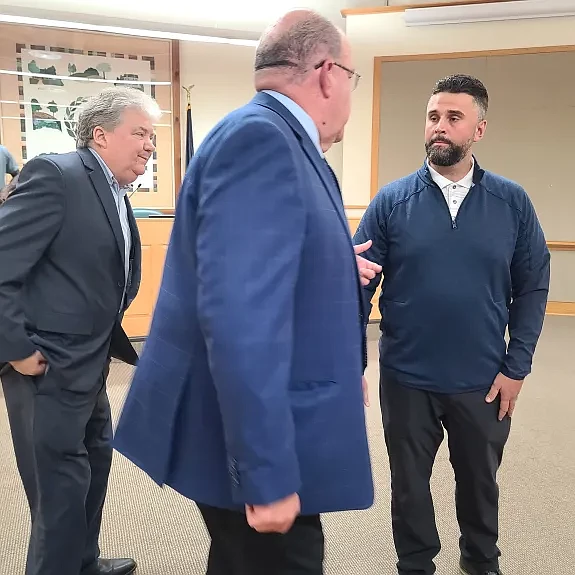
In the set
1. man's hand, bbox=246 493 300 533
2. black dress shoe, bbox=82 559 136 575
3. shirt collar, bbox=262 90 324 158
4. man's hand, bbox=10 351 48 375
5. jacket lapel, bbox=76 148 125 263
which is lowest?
black dress shoe, bbox=82 559 136 575

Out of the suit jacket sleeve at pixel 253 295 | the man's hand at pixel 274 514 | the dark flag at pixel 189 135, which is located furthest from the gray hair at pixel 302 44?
the dark flag at pixel 189 135

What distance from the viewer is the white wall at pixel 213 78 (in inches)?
239

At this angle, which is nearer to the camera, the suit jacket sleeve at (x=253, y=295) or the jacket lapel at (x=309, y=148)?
the suit jacket sleeve at (x=253, y=295)

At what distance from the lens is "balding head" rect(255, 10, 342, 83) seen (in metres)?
1.02

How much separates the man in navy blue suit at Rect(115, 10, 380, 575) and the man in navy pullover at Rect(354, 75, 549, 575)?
664 millimetres

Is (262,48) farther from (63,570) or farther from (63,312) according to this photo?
(63,570)

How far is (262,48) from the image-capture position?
1059 millimetres

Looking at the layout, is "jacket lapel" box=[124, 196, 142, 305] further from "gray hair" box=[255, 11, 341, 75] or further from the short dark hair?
the short dark hair

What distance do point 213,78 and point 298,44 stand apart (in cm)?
546

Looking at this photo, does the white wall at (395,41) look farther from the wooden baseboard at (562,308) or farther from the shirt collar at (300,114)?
the shirt collar at (300,114)

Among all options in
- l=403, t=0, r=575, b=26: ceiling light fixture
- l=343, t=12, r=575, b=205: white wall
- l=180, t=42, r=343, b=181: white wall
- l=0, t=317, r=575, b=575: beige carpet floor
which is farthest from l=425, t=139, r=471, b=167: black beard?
l=180, t=42, r=343, b=181: white wall

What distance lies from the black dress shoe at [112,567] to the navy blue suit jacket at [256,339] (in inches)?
38.2

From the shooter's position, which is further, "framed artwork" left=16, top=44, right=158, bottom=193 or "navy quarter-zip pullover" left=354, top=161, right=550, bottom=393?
"framed artwork" left=16, top=44, right=158, bottom=193

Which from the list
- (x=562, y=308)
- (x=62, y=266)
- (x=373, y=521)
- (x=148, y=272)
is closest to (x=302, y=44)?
(x=62, y=266)
